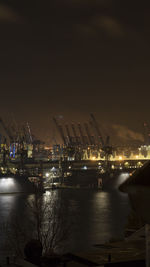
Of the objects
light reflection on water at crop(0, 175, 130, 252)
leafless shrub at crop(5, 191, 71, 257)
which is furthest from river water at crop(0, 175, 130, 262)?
leafless shrub at crop(5, 191, 71, 257)

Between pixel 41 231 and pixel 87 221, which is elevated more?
pixel 41 231

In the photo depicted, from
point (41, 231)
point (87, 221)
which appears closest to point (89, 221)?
point (87, 221)

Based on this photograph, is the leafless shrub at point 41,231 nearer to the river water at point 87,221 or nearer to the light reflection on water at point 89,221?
the river water at point 87,221

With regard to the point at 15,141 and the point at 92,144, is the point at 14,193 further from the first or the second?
the point at 92,144

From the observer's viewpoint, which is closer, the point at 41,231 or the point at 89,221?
the point at 41,231

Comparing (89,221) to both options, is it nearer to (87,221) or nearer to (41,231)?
(87,221)

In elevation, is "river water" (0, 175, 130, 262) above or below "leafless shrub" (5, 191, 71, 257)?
below

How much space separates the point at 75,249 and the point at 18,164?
165ft

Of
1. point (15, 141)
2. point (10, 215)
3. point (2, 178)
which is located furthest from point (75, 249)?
point (15, 141)

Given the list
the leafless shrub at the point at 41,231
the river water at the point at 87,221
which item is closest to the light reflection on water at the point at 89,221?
the river water at the point at 87,221

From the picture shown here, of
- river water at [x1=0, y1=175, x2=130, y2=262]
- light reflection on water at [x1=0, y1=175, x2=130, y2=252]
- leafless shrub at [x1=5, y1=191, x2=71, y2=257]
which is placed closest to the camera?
leafless shrub at [x1=5, y1=191, x2=71, y2=257]

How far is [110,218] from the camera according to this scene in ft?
79.4

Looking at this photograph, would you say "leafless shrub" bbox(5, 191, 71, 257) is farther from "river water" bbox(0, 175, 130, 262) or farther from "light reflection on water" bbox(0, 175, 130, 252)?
"light reflection on water" bbox(0, 175, 130, 252)

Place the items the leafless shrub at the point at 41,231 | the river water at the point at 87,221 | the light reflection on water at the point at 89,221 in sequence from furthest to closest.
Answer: the light reflection on water at the point at 89,221
the river water at the point at 87,221
the leafless shrub at the point at 41,231
